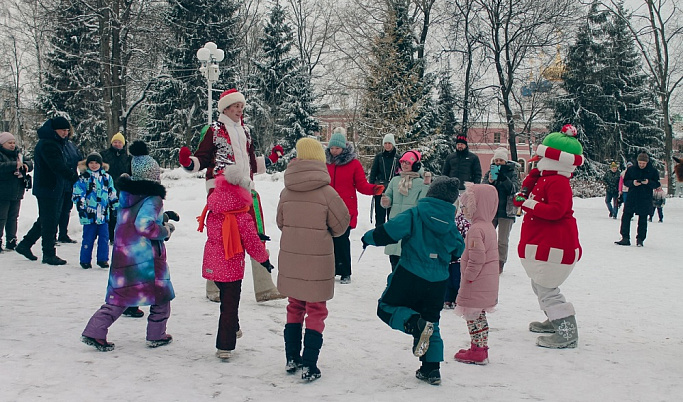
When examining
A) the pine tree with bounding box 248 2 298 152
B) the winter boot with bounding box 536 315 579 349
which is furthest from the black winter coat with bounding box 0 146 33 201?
the pine tree with bounding box 248 2 298 152

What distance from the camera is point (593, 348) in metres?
5.47

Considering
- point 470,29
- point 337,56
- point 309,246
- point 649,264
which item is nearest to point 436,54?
point 470,29

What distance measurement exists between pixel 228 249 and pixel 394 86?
95.3 ft

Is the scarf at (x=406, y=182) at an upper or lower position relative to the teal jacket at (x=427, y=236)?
upper

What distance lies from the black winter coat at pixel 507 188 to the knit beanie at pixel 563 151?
2947 millimetres

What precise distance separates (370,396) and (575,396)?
153 cm

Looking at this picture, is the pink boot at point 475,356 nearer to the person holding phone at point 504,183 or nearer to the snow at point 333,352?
the snow at point 333,352

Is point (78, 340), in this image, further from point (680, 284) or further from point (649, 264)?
point (649, 264)

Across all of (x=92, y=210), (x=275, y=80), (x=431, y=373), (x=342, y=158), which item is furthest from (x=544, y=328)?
(x=275, y=80)

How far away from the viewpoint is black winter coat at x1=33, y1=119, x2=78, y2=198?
803 cm

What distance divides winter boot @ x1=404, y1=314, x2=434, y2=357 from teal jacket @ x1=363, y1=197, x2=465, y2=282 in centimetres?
33

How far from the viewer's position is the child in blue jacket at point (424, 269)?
4316 millimetres

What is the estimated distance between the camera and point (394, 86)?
32.5 m

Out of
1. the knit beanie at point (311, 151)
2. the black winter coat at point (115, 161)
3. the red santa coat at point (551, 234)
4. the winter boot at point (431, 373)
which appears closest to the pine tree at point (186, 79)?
the black winter coat at point (115, 161)
